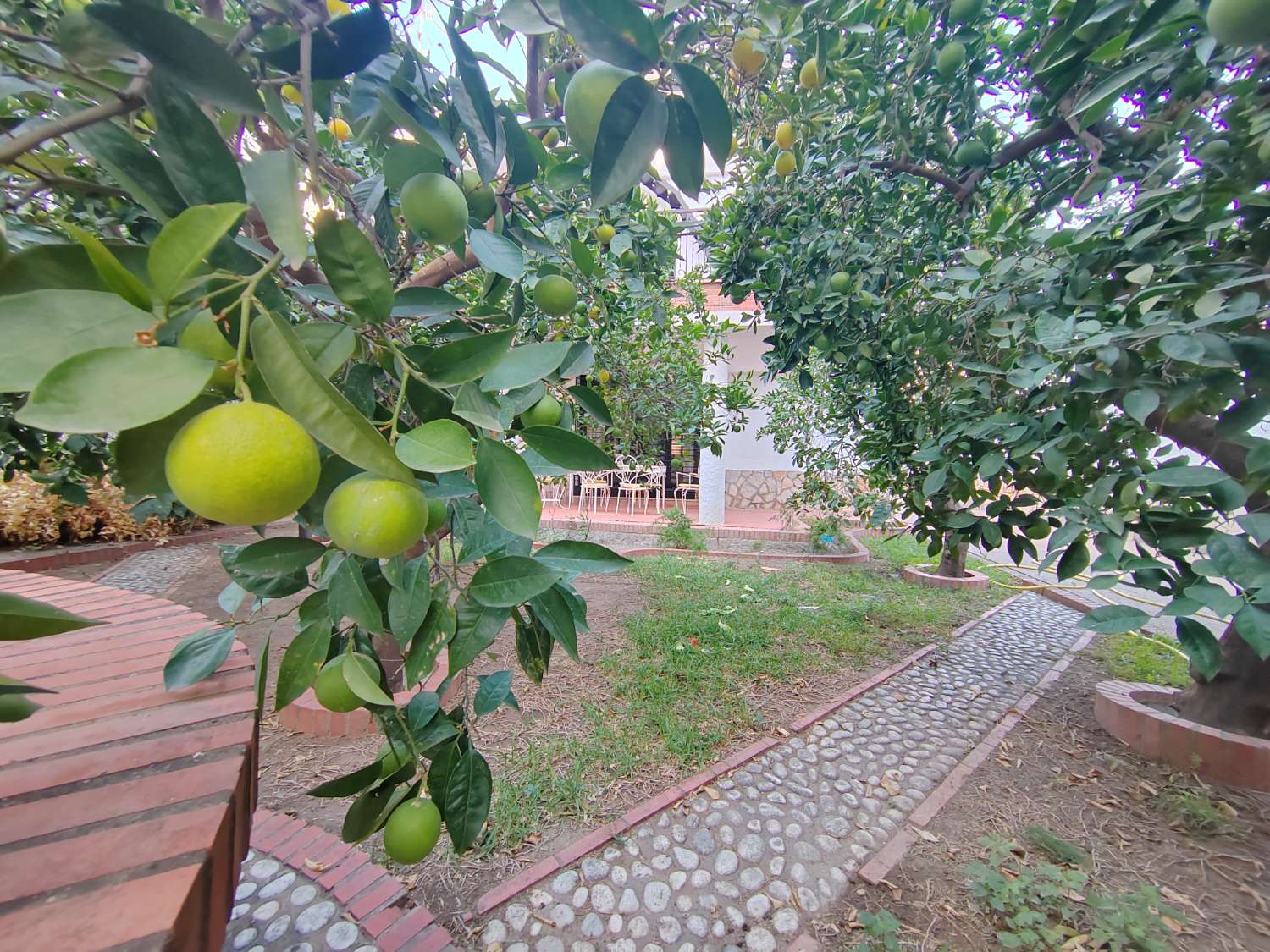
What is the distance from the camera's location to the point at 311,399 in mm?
373

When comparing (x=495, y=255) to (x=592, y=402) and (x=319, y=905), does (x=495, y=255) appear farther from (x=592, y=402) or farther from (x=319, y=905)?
(x=319, y=905)

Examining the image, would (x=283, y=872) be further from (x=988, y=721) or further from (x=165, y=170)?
(x=988, y=721)

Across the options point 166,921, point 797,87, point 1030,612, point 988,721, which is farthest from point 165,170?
point 1030,612

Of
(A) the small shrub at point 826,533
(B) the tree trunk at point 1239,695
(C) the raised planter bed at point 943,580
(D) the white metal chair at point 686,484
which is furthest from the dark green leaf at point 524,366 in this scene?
(D) the white metal chair at point 686,484

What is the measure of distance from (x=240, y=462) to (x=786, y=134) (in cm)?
213

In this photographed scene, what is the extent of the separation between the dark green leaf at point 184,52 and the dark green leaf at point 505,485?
14.5 inches

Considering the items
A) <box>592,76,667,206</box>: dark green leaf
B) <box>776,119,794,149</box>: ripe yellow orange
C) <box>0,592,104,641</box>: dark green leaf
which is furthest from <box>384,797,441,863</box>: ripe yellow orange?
<box>776,119,794,149</box>: ripe yellow orange

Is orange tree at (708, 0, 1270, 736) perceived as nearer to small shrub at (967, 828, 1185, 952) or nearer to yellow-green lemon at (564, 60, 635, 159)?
yellow-green lemon at (564, 60, 635, 159)

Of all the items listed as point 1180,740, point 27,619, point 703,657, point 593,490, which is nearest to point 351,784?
point 27,619

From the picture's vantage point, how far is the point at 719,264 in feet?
9.07

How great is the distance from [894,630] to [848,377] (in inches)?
92.2

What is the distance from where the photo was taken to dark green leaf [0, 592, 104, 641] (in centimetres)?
39

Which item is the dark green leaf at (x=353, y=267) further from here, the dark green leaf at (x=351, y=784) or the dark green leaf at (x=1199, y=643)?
the dark green leaf at (x=1199, y=643)

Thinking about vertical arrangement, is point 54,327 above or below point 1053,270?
below
